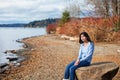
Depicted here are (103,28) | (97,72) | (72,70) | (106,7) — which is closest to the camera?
(97,72)

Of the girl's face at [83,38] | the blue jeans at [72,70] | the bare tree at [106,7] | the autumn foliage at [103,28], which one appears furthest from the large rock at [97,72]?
the autumn foliage at [103,28]

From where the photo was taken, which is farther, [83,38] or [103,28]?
[103,28]

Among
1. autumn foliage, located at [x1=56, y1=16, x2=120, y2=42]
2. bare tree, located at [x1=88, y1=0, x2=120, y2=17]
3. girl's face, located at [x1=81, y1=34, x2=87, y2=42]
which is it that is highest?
bare tree, located at [x1=88, y1=0, x2=120, y2=17]

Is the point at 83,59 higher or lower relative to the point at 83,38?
lower

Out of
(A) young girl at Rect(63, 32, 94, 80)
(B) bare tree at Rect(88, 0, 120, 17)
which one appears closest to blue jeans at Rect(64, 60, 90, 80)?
(A) young girl at Rect(63, 32, 94, 80)

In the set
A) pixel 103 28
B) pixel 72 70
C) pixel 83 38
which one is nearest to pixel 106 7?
pixel 103 28

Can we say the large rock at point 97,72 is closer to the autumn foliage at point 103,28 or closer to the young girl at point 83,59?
the young girl at point 83,59

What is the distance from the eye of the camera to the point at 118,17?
2652cm

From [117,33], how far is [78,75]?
59.6 ft

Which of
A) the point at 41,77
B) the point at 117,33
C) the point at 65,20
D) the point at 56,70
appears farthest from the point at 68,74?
the point at 65,20

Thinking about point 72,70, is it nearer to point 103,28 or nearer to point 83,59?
point 83,59

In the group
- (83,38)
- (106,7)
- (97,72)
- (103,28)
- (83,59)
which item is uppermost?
(106,7)

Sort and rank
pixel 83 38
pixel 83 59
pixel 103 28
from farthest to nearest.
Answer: pixel 103 28, pixel 83 38, pixel 83 59

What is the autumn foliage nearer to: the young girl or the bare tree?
the bare tree
